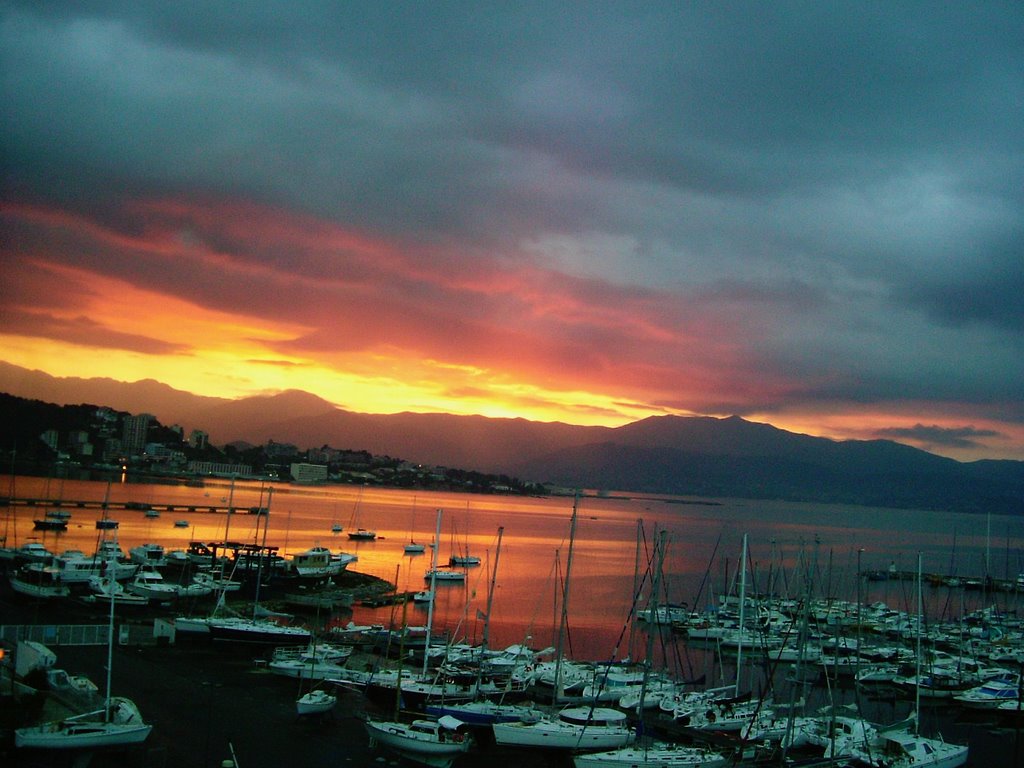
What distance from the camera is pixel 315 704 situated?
18.7m

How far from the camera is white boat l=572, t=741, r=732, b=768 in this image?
645 inches

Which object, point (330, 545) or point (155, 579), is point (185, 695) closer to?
point (155, 579)

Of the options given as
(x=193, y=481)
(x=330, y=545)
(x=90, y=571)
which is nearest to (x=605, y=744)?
(x=90, y=571)

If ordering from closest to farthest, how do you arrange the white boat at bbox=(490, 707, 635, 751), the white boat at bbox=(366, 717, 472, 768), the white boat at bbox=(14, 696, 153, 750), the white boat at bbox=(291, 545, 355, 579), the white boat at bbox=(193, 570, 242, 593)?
the white boat at bbox=(14, 696, 153, 750)
the white boat at bbox=(366, 717, 472, 768)
the white boat at bbox=(490, 707, 635, 751)
the white boat at bbox=(193, 570, 242, 593)
the white boat at bbox=(291, 545, 355, 579)

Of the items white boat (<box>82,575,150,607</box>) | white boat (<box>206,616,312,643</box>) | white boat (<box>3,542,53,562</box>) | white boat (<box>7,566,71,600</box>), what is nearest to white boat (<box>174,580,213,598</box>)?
white boat (<box>82,575,150,607</box>)

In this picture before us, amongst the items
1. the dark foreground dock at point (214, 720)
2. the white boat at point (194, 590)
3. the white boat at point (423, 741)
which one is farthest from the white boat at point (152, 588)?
the white boat at point (423, 741)

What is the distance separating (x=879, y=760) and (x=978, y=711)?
10.6m

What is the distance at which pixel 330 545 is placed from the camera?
2908 inches

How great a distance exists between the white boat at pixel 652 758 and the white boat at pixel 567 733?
3.39 ft

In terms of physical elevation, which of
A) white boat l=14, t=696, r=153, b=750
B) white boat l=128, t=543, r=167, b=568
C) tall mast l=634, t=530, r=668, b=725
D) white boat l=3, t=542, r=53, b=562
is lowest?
white boat l=128, t=543, r=167, b=568

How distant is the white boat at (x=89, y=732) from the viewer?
562 inches

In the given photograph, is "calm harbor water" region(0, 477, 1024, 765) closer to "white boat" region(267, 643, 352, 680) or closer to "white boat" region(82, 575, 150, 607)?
"white boat" region(267, 643, 352, 680)

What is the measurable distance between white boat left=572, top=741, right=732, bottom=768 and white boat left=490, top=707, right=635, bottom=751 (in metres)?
1.03

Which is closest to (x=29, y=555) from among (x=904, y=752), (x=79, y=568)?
(x=79, y=568)
